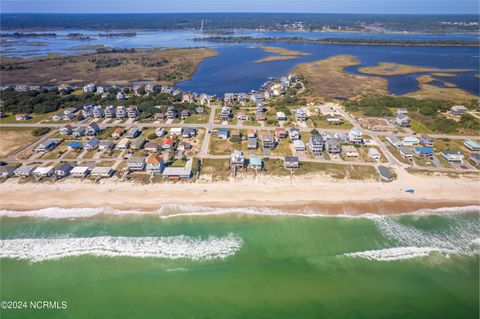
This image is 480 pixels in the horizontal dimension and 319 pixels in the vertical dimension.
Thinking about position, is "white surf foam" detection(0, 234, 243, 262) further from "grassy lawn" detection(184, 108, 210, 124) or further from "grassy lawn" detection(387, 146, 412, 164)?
"grassy lawn" detection(184, 108, 210, 124)

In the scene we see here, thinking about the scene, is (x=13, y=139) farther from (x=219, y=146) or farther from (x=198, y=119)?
(x=219, y=146)

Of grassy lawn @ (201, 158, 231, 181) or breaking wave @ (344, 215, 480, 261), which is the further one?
grassy lawn @ (201, 158, 231, 181)

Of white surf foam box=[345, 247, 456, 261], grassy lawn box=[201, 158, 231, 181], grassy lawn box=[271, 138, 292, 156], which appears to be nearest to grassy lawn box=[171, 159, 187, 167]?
grassy lawn box=[201, 158, 231, 181]

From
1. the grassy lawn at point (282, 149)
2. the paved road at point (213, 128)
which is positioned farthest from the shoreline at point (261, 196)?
the grassy lawn at point (282, 149)

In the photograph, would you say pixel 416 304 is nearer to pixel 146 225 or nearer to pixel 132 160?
pixel 146 225

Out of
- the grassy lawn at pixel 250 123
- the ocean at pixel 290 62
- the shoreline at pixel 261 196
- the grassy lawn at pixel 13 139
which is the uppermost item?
the ocean at pixel 290 62

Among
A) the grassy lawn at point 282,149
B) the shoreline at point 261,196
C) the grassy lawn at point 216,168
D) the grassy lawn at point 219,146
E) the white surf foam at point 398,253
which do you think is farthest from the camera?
the grassy lawn at point 219,146

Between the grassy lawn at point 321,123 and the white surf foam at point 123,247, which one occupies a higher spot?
the grassy lawn at point 321,123

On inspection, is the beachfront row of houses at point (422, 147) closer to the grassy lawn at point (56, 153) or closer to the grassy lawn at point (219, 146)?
the grassy lawn at point (219, 146)
